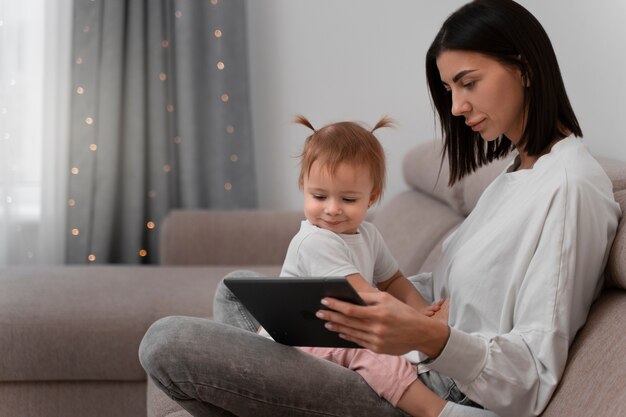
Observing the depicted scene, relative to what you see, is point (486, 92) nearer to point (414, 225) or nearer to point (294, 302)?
point (294, 302)

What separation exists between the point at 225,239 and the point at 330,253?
1.70 meters

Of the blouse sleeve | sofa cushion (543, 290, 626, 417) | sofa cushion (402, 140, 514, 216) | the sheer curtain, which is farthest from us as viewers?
the sheer curtain

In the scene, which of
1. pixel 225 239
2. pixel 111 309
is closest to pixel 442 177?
pixel 225 239

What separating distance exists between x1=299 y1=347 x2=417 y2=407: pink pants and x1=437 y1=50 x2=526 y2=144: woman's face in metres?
0.43

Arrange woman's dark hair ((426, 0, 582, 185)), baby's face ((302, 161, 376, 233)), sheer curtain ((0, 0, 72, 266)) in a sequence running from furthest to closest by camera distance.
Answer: sheer curtain ((0, 0, 72, 266)) → baby's face ((302, 161, 376, 233)) → woman's dark hair ((426, 0, 582, 185))

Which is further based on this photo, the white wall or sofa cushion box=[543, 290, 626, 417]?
the white wall

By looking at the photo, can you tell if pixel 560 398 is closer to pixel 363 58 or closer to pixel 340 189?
pixel 340 189

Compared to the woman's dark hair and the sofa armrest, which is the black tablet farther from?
the sofa armrest

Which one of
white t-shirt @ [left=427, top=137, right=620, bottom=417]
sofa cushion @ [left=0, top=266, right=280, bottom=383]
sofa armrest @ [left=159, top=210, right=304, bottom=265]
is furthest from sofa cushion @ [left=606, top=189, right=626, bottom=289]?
sofa armrest @ [left=159, top=210, right=304, bottom=265]

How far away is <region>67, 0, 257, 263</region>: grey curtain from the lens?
141 inches

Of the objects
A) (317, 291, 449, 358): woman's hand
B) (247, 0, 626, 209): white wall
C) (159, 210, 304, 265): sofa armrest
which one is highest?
(247, 0, 626, 209): white wall

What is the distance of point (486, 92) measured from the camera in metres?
1.60

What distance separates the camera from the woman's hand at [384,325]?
1388 mm

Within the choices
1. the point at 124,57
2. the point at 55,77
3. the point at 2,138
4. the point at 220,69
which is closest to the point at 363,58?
the point at 220,69
